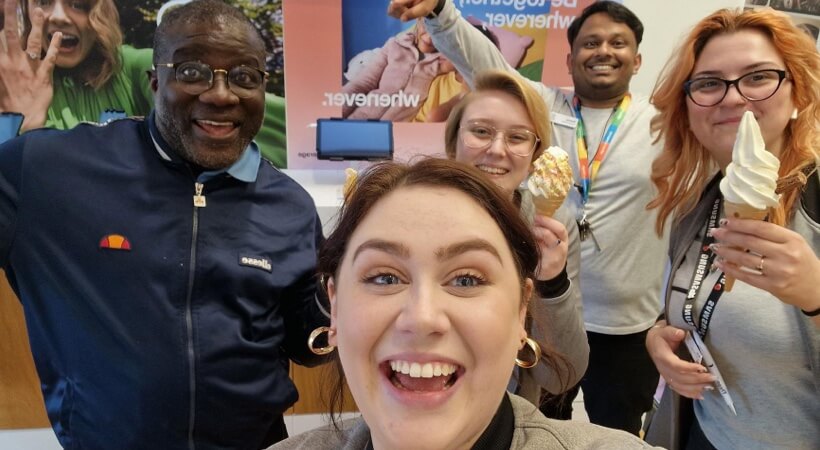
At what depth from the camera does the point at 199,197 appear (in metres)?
1.61

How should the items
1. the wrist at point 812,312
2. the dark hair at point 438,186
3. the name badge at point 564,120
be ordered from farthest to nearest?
the name badge at point 564,120
the wrist at point 812,312
the dark hair at point 438,186

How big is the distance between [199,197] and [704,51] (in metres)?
1.71

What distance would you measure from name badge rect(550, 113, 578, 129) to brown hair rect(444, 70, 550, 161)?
2.53 ft

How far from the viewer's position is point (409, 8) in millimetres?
2094

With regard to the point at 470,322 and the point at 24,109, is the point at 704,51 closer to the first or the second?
the point at 470,322

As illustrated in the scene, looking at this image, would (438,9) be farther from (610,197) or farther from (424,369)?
(424,369)

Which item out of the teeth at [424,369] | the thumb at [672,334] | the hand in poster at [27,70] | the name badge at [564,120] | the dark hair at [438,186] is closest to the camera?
the teeth at [424,369]

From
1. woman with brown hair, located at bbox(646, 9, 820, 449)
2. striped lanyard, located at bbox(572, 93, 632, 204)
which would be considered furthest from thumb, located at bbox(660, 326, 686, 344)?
Result: striped lanyard, located at bbox(572, 93, 632, 204)

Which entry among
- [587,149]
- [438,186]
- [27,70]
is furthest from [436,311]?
[27,70]

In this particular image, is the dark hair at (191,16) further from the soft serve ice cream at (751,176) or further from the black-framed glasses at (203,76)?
the soft serve ice cream at (751,176)

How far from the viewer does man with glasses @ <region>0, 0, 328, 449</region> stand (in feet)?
5.00

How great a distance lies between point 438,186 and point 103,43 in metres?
3.14

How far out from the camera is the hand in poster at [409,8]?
1.98 meters

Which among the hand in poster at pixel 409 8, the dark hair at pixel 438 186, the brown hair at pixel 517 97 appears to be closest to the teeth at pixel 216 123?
the dark hair at pixel 438 186
